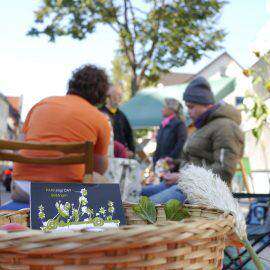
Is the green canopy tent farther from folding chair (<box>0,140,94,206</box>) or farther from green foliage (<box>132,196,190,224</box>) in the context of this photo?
green foliage (<box>132,196,190,224</box>)

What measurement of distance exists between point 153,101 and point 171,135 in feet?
10.5

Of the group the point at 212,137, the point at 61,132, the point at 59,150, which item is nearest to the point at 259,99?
the point at 212,137

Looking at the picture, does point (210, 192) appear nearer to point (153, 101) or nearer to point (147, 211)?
point (147, 211)

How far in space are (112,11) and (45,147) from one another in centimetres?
995

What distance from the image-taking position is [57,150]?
2133mm

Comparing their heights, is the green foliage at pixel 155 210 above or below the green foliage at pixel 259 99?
below

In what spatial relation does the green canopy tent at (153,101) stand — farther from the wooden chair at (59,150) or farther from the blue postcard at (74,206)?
the blue postcard at (74,206)

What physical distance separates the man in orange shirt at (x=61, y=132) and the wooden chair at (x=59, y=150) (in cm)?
9

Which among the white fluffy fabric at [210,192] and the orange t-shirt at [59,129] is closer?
the white fluffy fabric at [210,192]

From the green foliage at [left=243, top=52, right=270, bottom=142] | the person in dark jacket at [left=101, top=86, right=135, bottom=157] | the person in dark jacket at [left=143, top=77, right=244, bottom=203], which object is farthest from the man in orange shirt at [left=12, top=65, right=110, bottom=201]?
the person in dark jacket at [left=101, top=86, right=135, bottom=157]

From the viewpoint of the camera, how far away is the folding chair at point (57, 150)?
2127mm

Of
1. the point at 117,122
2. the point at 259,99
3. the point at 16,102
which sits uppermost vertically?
the point at 16,102

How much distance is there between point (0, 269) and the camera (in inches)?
27.8

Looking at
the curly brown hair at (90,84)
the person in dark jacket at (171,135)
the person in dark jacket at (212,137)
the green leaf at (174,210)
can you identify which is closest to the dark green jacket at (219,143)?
the person in dark jacket at (212,137)
